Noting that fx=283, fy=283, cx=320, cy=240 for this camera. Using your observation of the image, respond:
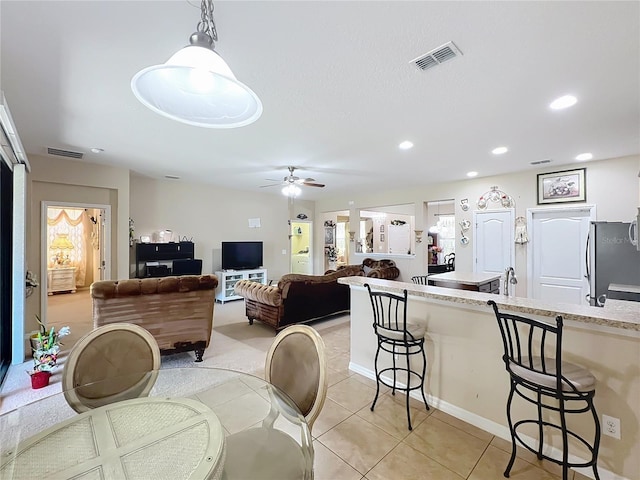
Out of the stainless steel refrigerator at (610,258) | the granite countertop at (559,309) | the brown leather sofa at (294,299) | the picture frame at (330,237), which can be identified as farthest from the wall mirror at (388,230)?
the granite countertop at (559,309)

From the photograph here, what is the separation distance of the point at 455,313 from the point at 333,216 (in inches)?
330

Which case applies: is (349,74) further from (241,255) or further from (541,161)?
(241,255)

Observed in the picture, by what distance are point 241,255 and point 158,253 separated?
1.92 meters

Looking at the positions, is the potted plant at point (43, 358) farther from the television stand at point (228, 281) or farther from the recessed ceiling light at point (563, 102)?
the recessed ceiling light at point (563, 102)

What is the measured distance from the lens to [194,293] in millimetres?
3289

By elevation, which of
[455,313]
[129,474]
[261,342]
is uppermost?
[455,313]

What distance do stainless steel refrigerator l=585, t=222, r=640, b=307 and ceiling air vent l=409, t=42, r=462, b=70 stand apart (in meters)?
3.38

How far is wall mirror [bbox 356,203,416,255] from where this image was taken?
9.82 metres

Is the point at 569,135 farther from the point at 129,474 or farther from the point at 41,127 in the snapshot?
the point at 41,127

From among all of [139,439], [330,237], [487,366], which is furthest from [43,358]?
[330,237]

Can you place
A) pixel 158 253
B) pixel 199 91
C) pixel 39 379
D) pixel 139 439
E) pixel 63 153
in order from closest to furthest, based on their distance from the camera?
pixel 199 91 → pixel 139 439 → pixel 39 379 → pixel 63 153 → pixel 158 253

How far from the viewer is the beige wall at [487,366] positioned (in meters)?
1.65

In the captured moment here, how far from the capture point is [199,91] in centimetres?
116

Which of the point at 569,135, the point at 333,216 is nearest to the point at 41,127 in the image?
the point at 569,135
